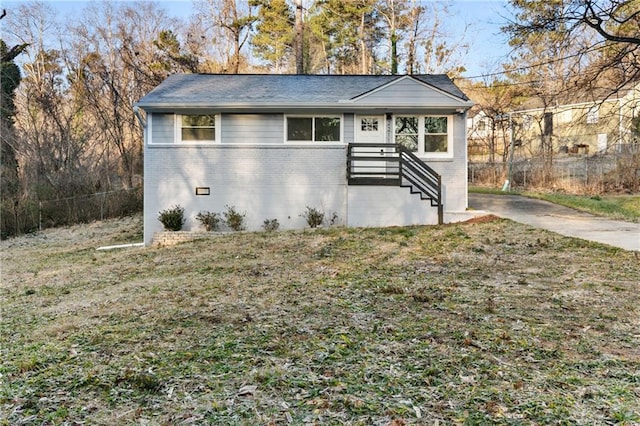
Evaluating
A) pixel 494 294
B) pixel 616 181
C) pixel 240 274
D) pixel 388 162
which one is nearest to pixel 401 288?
pixel 494 294

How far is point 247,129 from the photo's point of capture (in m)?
12.9

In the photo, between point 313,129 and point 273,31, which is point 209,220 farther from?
point 273,31

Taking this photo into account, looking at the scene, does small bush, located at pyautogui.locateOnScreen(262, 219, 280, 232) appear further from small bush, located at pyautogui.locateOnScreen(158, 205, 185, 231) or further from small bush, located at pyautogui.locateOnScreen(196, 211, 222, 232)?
small bush, located at pyautogui.locateOnScreen(158, 205, 185, 231)

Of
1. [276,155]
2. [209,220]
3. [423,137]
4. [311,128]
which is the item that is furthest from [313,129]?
[209,220]

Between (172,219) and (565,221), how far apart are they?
32.4 feet

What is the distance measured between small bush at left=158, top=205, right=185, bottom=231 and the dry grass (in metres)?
4.24

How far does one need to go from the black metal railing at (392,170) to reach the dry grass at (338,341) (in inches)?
159

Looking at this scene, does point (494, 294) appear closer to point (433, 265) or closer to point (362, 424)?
point (433, 265)

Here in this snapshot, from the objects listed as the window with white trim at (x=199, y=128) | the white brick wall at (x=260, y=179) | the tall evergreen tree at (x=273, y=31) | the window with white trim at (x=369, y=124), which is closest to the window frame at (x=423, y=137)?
the white brick wall at (x=260, y=179)

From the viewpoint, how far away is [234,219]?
41.4 ft

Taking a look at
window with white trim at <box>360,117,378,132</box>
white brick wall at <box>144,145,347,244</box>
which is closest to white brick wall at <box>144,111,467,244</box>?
white brick wall at <box>144,145,347,244</box>

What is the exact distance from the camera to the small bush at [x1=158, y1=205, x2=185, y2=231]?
493 inches

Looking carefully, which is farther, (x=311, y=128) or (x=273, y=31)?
(x=273, y=31)

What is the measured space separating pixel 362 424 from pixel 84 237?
1488 cm
